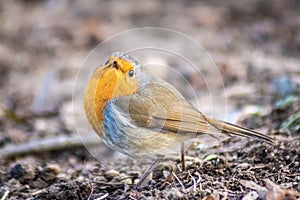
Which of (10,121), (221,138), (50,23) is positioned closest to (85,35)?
(50,23)

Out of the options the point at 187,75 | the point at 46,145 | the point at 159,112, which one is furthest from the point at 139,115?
the point at 187,75

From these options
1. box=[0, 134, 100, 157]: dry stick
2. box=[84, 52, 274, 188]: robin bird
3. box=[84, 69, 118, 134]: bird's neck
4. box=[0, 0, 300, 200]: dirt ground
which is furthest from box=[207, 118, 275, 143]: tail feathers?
box=[0, 134, 100, 157]: dry stick

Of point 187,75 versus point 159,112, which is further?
point 187,75

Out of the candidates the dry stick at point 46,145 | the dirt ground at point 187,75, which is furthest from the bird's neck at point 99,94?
the dry stick at point 46,145

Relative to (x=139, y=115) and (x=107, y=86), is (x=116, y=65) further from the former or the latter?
(x=139, y=115)

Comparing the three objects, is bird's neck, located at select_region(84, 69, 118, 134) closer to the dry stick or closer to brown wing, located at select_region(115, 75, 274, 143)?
brown wing, located at select_region(115, 75, 274, 143)

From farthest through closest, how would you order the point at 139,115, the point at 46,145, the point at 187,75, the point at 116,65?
the point at 187,75
the point at 46,145
the point at 139,115
the point at 116,65
